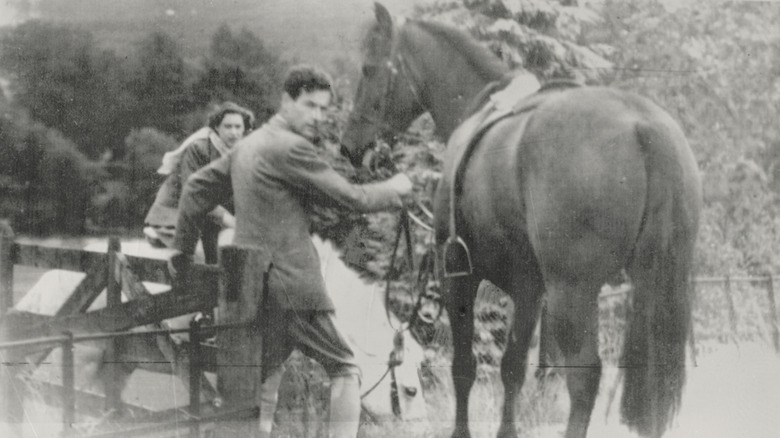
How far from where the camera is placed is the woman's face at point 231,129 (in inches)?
161

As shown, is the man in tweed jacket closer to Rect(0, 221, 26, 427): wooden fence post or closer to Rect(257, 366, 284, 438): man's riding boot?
Rect(257, 366, 284, 438): man's riding boot

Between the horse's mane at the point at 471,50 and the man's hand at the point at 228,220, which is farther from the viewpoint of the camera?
the horse's mane at the point at 471,50

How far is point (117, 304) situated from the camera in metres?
4.03

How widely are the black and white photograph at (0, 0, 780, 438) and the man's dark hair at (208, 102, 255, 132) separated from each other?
0.01 meters

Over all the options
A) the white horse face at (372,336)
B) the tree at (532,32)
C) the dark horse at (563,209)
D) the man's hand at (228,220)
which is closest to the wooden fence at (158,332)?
the man's hand at (228,220)

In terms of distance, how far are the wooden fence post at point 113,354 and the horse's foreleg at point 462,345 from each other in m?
1.70

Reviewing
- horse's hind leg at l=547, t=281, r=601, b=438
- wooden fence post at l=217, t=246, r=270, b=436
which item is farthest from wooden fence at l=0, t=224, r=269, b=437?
horse's hind leg at l=547, t=281, r=601, b=438

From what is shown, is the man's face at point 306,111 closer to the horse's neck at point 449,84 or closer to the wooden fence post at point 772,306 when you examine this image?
the horse's neck at point 449,84

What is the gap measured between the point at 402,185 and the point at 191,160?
43.5 inches

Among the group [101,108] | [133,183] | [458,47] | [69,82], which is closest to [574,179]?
[458,47]

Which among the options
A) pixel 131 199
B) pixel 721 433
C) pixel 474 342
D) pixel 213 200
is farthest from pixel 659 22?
pixel 131 199

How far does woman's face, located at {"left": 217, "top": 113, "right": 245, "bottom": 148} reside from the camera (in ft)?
13.4

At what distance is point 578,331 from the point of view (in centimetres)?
386

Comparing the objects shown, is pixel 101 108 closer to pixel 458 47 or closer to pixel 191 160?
pixel 191 160
